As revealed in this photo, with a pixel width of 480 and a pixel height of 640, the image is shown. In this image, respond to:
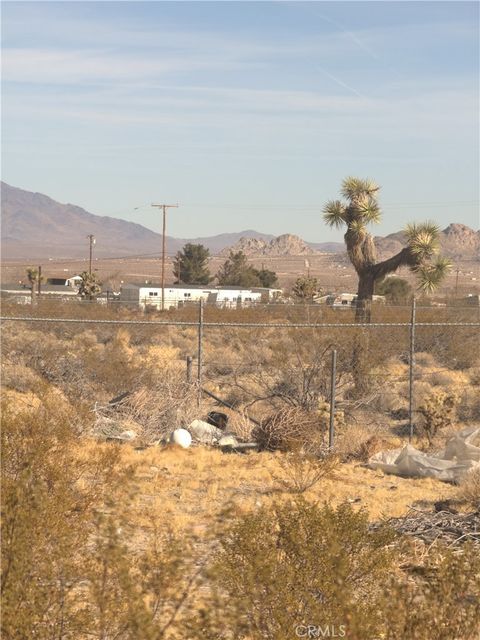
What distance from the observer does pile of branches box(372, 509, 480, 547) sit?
9969 mm

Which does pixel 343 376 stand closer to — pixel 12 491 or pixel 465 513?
pixel 465 513

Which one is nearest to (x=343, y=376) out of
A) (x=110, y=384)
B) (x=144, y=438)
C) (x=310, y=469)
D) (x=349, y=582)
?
(x=110, y=384)

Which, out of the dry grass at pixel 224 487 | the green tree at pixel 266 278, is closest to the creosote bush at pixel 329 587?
the dry grass at pixel 224 487

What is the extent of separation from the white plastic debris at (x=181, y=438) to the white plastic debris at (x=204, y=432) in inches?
19.4

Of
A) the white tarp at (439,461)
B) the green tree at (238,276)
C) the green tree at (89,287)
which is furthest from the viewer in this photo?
the green tree at (238,276)

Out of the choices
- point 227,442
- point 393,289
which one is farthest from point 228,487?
point 393,289

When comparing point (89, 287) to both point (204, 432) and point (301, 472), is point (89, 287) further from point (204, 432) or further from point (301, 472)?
point (301, 472)

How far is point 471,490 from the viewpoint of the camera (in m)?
12.2

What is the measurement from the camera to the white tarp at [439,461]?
46.5 feet

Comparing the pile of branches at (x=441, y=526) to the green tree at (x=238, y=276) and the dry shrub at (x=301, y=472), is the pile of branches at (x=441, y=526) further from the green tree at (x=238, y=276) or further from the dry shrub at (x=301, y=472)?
the green tree at (x=238, y=276)

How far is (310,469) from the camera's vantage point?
1314 cm

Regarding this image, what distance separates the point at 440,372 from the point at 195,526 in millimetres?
17107

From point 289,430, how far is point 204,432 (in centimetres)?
161

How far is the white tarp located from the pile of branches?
309cm
